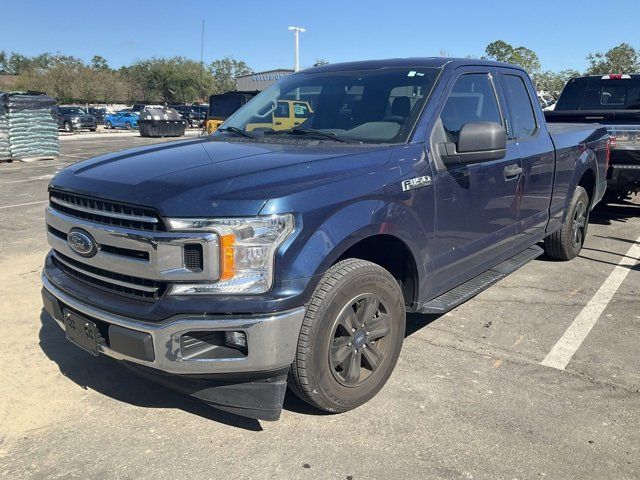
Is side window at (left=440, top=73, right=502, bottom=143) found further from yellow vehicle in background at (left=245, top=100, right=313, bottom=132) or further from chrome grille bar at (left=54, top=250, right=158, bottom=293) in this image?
chrome grille bar at (left=54, top=250, right=158, bottom=293)

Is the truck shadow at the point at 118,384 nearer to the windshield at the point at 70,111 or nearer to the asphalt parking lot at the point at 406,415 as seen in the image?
the asphalt parking lot at the point at 406,415

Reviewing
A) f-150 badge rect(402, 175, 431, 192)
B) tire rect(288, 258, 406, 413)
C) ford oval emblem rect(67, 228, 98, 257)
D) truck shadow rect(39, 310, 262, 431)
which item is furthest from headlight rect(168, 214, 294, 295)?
f-150 badge rect(402, 175, 431, 192)

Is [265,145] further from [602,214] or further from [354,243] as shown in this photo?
[602,214]

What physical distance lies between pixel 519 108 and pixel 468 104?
0.98 m

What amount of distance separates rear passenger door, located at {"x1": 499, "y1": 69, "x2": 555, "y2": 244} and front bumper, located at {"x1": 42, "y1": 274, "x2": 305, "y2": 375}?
2675 millimetres

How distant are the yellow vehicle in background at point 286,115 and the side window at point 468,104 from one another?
972mm

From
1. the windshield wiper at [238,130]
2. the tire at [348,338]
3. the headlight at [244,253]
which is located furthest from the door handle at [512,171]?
the headlight at [244,253]

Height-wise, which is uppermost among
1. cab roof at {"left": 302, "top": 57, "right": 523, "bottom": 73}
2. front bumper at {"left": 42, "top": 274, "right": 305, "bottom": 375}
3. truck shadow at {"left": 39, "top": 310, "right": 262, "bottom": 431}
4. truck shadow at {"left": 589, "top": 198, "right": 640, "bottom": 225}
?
cab roof at {"left": 302, "top": 57, "right": 523, "bottom": 73}

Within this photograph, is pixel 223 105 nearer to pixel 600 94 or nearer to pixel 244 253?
pixel 600 94

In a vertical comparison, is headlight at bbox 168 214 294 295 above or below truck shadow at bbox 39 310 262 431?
above

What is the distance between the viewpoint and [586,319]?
176 inches

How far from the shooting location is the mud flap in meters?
2.61

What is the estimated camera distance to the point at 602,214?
8727 mm

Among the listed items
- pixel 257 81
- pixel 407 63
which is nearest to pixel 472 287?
pixel 407 63
